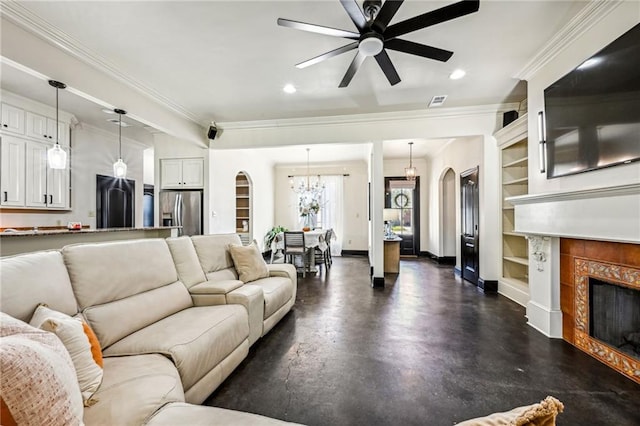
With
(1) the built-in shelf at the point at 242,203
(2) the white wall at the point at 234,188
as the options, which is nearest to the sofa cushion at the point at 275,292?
(2) the white wall at the point at 234,188

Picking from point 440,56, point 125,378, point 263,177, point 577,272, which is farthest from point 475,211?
point 263,177

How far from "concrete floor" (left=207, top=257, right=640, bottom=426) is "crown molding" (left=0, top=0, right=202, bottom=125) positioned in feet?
11.1

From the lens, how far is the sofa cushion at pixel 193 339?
1547mm

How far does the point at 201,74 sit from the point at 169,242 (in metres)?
2.13

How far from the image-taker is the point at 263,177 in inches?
307

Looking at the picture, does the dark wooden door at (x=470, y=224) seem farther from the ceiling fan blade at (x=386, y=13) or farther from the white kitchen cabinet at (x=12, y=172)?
the white kitchen cabinet at (x=12, y=172)

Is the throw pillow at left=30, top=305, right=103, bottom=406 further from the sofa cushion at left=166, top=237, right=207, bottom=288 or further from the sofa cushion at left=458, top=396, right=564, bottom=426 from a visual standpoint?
the sofa cushion at left=458, top=396, right=564, bottom=426

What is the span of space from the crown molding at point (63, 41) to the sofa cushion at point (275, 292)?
293 centimetres

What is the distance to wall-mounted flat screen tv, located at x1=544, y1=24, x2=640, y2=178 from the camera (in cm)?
186

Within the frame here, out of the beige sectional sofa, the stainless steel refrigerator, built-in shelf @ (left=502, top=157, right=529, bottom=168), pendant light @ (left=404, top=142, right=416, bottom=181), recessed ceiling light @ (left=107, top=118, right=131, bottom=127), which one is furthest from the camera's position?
pendant light @ (left=404, top=142, right=416, bottom=181)

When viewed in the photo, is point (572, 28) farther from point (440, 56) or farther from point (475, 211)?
point (475, 211)

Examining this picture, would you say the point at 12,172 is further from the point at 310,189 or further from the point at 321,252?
the point at 310,189

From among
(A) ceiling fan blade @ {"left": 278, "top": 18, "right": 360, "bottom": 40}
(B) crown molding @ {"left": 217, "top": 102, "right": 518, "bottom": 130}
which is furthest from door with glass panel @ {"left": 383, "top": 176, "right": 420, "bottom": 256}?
(A) ceiling fan blade @ {"left": 278, "top": 18, "right": 360, "bottom": 40}

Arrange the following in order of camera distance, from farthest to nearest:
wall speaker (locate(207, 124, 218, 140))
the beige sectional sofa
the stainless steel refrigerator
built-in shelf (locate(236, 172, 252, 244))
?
built-in shelf (locate(236, 172, 252, 244))
the stainless steel refrigerator
wall speaker (locate(207, 124, 218, 140))
the beige sectional sofa
